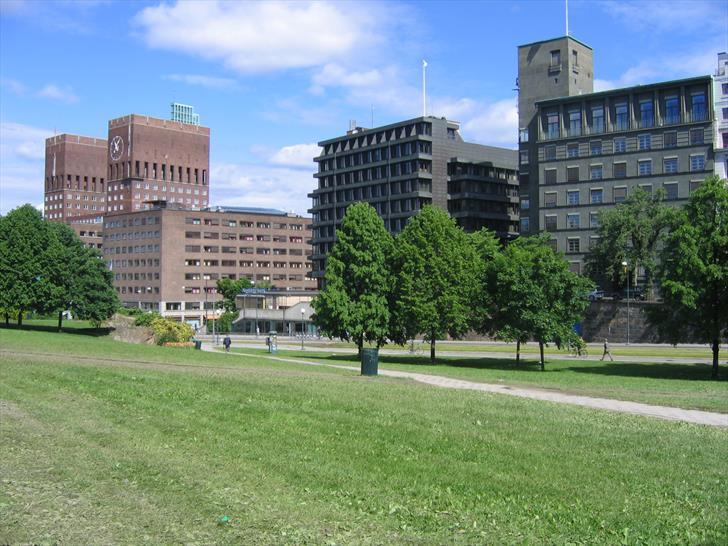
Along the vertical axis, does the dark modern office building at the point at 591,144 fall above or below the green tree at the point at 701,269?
above

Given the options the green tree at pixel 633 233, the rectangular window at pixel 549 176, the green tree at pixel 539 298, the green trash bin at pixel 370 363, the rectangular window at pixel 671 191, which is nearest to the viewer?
the green trash bin at pixel 370 363

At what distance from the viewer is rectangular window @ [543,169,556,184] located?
102812mm

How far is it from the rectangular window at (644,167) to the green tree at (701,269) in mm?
48527

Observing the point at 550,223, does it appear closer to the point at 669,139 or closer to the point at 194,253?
the point at 669,139

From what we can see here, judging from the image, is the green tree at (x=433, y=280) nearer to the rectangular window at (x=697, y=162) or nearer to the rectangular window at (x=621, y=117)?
the rectangular window at (x=697, y=162)

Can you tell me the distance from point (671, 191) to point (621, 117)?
12125 mm

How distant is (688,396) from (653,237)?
203 feet

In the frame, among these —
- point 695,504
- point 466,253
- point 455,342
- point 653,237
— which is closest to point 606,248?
point 653,237

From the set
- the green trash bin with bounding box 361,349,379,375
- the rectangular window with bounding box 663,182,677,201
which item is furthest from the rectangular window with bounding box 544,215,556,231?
the green trash bin with bounding box 361,349,379,375

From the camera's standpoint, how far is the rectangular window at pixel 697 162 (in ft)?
300

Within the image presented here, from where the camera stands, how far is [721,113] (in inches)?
3639

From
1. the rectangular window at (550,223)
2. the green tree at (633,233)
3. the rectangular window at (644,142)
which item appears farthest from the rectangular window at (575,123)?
the green tree at (633,233)

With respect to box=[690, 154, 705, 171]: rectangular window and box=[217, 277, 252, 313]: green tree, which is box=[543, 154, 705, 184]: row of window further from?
box=[217, 277, 252, 313]: green tree

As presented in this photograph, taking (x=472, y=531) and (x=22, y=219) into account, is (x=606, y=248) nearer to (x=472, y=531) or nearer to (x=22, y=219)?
(x=22, y=219)
